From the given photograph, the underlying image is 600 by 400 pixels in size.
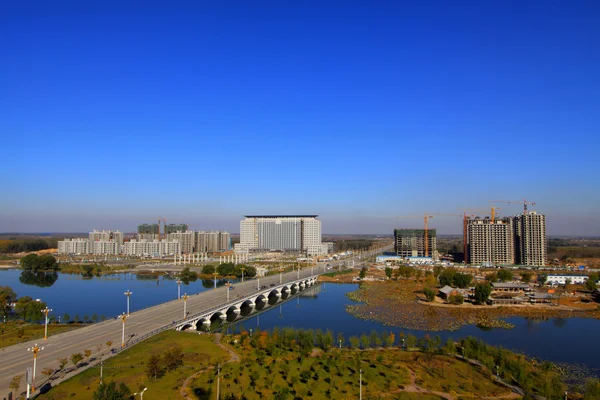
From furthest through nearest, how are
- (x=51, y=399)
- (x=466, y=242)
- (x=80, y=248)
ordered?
(x=80, y=248) → (x=466, y=242) → (x=51, y=399)

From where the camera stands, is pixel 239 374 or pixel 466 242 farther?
pixel 466 242

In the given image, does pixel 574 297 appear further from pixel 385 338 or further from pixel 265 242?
pixel 265 242

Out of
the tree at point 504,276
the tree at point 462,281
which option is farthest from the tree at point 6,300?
the tree at point 504,276

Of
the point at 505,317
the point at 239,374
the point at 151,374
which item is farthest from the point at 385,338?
the point at 505,317

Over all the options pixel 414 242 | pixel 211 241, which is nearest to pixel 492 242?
pixel 414 242

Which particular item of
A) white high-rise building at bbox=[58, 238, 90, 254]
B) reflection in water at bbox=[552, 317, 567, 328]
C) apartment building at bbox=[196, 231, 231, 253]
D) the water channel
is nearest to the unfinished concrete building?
the water channel

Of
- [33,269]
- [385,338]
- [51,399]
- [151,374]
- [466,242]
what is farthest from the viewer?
[466,242]

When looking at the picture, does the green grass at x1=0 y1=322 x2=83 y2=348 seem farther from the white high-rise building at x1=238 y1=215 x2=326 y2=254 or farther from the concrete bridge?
the white high-rise building at x1=238 y1=215 x2=326 y2=254
